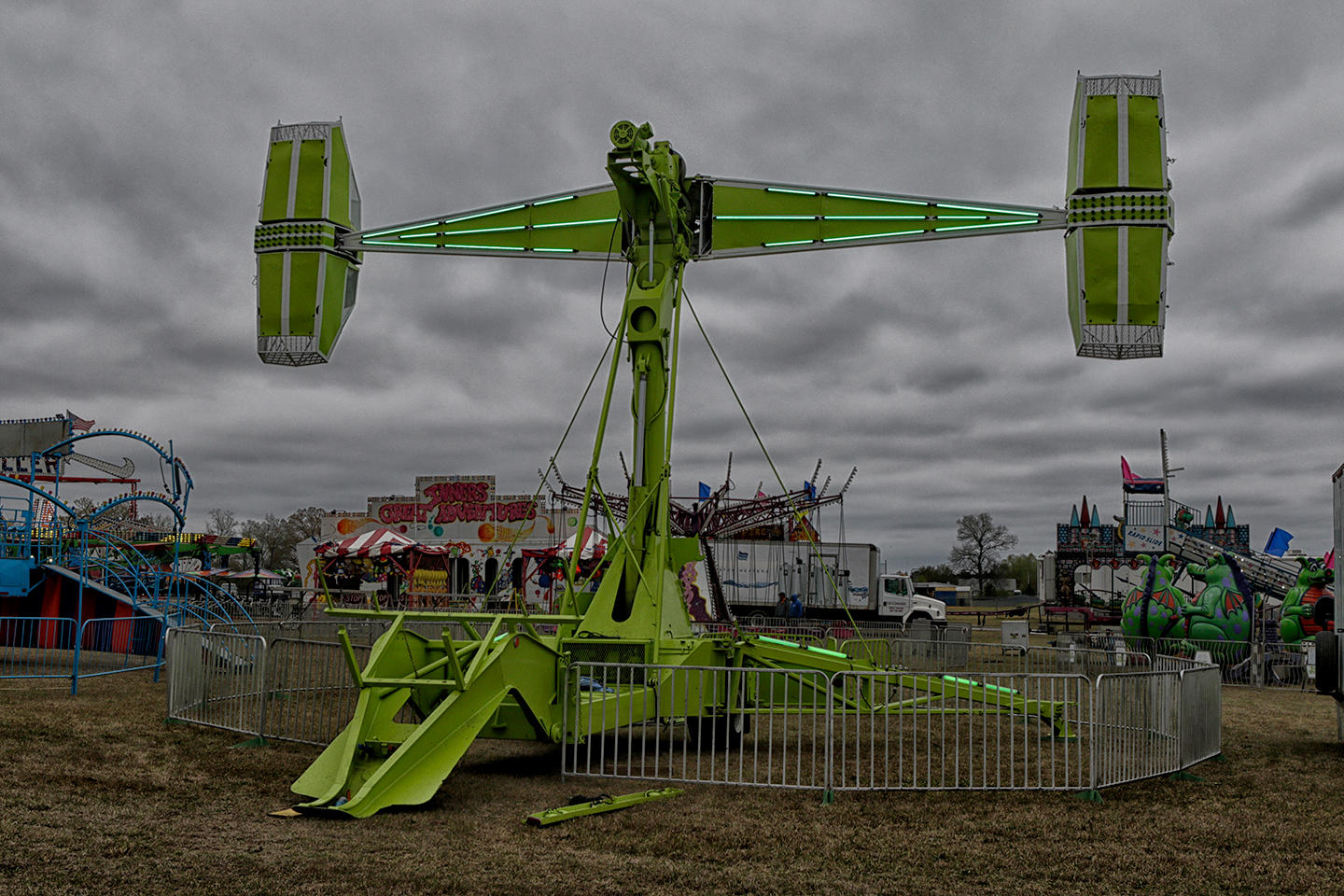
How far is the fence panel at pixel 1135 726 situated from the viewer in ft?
28.7

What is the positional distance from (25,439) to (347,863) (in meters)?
44.8

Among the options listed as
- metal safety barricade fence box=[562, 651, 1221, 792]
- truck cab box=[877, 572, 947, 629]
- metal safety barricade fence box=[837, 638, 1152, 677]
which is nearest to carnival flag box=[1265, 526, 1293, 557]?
truck cab box=[877, 572, 947, 629]

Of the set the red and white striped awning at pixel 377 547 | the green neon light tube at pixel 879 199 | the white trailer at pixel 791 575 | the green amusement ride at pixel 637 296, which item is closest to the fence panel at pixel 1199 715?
the green amusement ride at pixel 637 296

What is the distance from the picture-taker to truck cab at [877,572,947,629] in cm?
3750

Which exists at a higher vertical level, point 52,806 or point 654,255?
point 654,255

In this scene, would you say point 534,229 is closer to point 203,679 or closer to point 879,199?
point 879,199

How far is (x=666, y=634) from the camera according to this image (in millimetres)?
10047

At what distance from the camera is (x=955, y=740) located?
1048cm

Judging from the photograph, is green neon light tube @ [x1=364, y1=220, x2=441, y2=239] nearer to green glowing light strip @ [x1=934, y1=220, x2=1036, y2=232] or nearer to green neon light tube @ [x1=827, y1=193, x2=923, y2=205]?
green neon light tube @ [x1=827, y1=193, x2=923, y2=205]

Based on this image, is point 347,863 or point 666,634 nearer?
point 347,863

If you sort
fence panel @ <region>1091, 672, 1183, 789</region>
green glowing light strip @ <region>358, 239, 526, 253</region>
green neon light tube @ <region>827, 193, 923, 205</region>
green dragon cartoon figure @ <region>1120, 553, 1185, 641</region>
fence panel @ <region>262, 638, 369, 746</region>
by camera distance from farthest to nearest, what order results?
1. green dragon cartoon figure @ <region>1120, 553, 1185, 641</region>
2. green glowing light strip @ <region>358, 239, 526, 253</region>
3. fence panel @ <region>262, 638, 369, 746</region>
4. green neon light tube @ <region>827, 193, 923, 205</region>
5. fence panel @ <region>1091, 672, 1183, 789</region>

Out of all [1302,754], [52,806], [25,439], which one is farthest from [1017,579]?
[52,806]

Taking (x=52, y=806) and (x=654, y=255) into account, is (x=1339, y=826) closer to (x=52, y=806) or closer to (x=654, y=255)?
(x=654, y=255)

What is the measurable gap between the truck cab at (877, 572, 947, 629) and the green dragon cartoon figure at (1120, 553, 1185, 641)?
12.1 m
